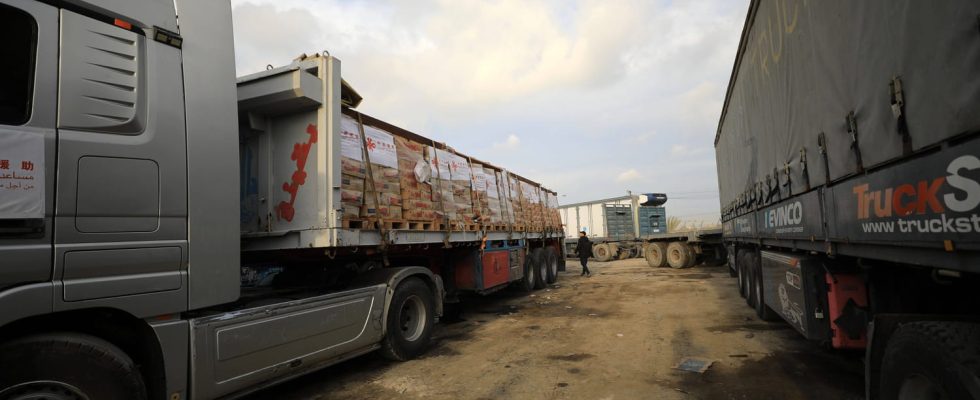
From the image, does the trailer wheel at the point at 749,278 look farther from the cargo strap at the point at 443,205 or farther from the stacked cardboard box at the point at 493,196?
the cargo strap at the point at 443,205

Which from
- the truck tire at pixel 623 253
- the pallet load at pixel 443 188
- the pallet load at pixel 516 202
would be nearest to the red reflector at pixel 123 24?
the pallet load at pixel 443 188

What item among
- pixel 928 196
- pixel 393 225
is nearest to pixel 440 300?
pixel 393 225

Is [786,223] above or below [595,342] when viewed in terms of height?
above

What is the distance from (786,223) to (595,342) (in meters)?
2.79

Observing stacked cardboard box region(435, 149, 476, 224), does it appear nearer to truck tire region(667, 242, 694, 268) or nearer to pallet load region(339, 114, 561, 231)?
pallet load region(339, 114, 561, 231)

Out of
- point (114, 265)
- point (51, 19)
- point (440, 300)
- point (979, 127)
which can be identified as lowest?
point (440, 300)

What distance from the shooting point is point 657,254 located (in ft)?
62.7

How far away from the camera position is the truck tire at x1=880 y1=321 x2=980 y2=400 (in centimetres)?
192

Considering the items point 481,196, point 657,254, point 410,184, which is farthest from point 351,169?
point 657,254

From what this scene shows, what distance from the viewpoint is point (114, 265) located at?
2893 millimetres

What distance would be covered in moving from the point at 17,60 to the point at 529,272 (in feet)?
33.8

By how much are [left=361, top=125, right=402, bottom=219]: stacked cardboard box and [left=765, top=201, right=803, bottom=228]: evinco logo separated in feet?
13.6

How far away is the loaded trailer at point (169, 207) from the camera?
2.61 m

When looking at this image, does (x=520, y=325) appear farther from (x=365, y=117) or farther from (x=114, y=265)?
(x=114, y=265)
